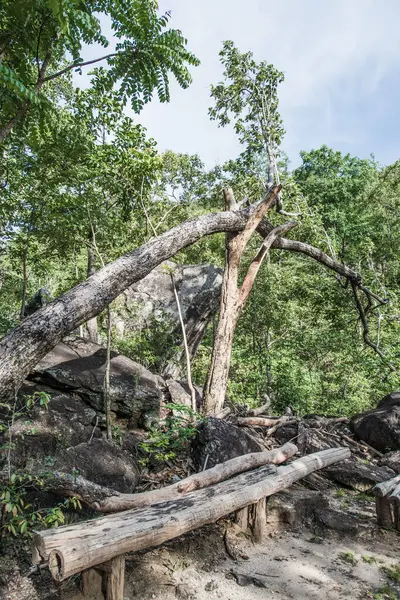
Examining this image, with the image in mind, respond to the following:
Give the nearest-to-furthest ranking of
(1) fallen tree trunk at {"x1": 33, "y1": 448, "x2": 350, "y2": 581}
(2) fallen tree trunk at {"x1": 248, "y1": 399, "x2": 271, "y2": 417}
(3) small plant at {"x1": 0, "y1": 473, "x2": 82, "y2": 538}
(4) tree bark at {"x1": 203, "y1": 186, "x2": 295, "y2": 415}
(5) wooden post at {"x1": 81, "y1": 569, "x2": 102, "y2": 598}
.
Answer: (1) fallen tree trunk at {"x1": 33, "y1": 448, "x2": 350, "y2": 581}
(3) small plant at {"x1": 0, "y1": 473, "x2": 82, "y2": 538}
(5) wooden post at {"x1": 81, "y1": 569, "x2": 102, "y2": 598}
(4) tree bark at {"x1": 203, "y1": 186, "x2": 295, "y2": 415}
(2) fallen tree trunk at {"x1": 248, "y1": 399, "x2": 271, "y2": 417}

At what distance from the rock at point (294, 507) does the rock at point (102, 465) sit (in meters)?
1.72

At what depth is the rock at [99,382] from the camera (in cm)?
552

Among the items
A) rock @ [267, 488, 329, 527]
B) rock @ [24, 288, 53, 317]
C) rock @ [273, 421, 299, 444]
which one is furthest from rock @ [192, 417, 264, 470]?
rock @ [24, 288, 53, 317]

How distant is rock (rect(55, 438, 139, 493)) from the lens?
150 inches

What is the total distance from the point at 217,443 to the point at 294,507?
1.22 m

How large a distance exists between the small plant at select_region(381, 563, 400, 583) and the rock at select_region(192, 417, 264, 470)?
2.06 metres

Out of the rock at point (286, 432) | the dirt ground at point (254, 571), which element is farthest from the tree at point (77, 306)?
the rock at point (286, 432)

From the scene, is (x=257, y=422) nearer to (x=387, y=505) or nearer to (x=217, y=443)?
(x=217, y=443)

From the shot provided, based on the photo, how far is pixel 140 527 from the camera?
2.51 metres

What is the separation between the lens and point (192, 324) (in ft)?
34.6

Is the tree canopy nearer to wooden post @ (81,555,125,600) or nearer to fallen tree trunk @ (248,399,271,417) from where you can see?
fallen tree trunk @ (248,399,271,417)

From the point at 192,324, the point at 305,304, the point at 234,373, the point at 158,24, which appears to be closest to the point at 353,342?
the point at 305,304

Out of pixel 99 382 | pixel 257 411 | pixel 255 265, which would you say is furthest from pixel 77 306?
pixel 257 411

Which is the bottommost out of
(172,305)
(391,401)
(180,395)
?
(391,401)
